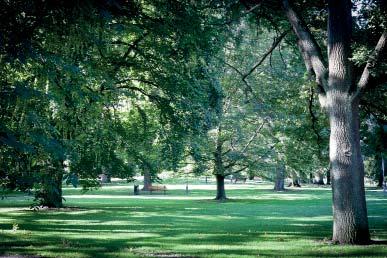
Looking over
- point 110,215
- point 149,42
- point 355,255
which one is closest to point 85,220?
point 110,215

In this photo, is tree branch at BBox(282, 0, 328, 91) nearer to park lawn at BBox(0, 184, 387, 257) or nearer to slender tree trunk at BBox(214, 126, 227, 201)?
park lawn at BBox(0, 184, 387, 257)

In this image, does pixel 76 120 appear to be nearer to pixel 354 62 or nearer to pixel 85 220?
pixel 354 62

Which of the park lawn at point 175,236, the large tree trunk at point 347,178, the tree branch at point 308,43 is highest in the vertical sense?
the tree branch at point 308,43

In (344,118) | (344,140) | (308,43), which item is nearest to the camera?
(344,140)

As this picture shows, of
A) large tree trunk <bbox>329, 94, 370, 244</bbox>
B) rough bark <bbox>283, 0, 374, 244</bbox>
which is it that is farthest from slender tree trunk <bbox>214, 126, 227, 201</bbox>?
large tree trunk <bbox>329, 94, 370, 244</bbox>

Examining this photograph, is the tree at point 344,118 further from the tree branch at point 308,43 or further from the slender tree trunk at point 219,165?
the slender tree trunk at point 219,165

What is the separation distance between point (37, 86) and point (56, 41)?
2.88 feet

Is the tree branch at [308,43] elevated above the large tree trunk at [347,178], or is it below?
above

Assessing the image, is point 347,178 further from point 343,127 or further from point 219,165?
point 219,165

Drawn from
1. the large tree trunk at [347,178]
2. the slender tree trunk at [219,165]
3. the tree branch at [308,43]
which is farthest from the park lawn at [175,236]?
the slender tree trunk at [219,165]

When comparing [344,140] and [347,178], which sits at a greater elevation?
[344,140]

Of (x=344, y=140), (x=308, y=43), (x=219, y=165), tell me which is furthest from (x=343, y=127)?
(x=219, y=165)

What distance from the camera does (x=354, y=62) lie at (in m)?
12.8

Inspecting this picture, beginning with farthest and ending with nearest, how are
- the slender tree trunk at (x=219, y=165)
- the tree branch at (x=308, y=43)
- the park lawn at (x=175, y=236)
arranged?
the slender tree trunk at (x=219, y=165)
the tree branch at (x=308, y=43)
the park lawn at (x=175, y=236)
